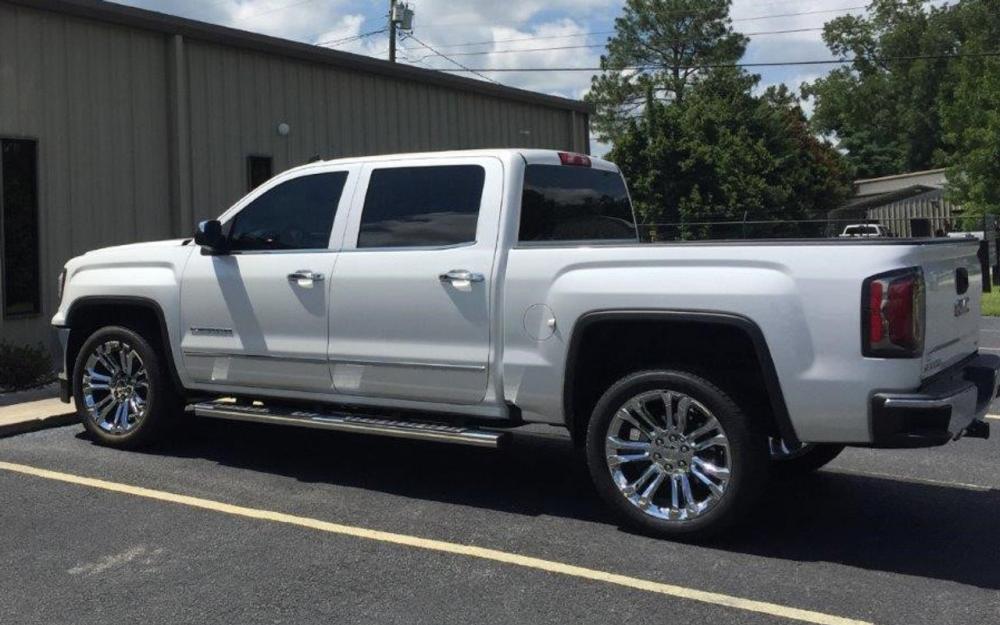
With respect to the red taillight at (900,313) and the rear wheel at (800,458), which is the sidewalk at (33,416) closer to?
the rear wheel at (800,458)

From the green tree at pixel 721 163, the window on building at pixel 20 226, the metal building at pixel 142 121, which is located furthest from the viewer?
the green tree at pixel 721 163

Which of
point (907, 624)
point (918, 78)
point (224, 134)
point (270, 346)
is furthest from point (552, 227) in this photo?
point (918, 78)

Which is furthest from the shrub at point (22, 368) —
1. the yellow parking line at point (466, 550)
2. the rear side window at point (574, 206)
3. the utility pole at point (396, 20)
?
the utility pole at point (396, 20)

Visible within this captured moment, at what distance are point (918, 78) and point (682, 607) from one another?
7659cm

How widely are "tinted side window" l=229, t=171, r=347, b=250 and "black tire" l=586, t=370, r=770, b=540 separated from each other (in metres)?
2.20

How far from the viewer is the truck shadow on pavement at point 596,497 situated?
517 cm

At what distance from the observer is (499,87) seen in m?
19.0

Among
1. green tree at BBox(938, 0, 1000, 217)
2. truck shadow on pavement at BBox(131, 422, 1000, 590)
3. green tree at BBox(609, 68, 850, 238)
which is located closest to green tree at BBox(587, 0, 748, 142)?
green tree at BBox(609, 68, 850, 238)

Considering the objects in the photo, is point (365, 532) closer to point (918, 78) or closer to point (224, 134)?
point (224, 134)

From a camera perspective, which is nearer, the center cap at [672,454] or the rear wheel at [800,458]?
the center cap at [672,454]

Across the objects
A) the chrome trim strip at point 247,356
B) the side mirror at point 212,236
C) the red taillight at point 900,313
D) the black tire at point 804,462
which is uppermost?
the side mirror at point 212,236

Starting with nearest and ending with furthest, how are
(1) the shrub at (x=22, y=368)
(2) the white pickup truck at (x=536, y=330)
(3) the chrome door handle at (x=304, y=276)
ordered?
(2) the white pickup truck at (x=536, y=330) < (3) the chrome door handle at (x=304, y=276) < (1) the shrub at (x=22, y=368)

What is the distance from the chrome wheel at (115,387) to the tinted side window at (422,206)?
209cm

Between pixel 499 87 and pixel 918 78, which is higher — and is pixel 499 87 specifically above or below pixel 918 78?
below
